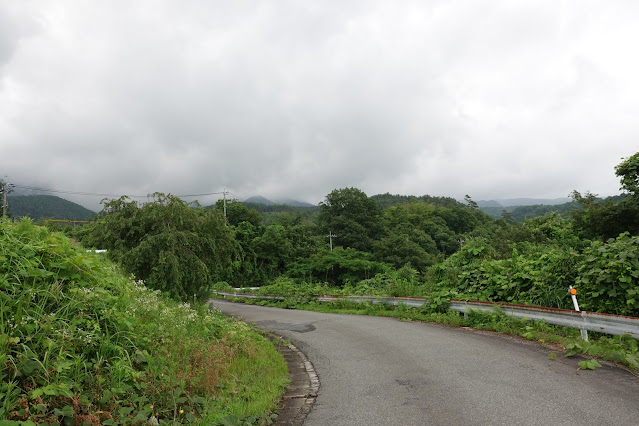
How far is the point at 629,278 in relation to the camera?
654 cm

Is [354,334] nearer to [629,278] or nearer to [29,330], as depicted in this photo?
[629,278]

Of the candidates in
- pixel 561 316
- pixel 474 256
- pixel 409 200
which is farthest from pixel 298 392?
pixel 409 200

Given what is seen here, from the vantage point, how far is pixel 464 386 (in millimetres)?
4906

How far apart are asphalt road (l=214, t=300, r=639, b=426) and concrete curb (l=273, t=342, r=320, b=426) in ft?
0.41

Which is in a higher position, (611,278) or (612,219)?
(612,219)

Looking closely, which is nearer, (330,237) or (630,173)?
(630,173)

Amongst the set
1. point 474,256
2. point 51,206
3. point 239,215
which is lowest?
point 474,256

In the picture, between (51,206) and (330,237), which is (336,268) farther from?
(51,206)

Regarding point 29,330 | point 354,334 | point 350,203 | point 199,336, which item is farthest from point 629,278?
point 350,203

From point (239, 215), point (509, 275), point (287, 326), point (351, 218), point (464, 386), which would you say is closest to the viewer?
point (464, 386)

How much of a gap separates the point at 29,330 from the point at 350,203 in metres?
60.5

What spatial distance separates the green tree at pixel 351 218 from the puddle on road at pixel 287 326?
47212 mm

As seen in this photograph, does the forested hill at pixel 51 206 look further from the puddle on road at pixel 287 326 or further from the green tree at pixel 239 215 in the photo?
the puddle on road at pixel 287 326

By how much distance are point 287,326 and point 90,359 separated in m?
8.55
